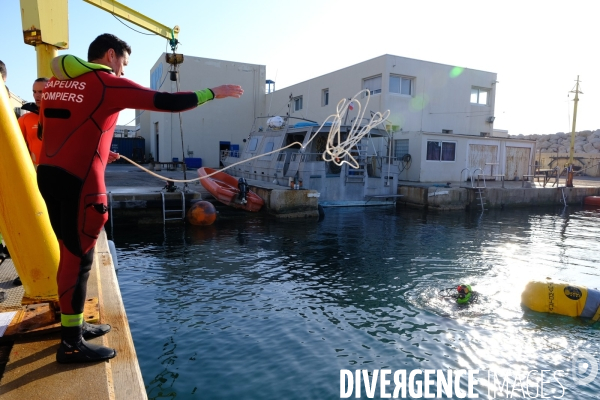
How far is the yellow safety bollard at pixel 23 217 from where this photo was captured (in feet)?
8.67

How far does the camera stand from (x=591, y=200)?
1869 cm

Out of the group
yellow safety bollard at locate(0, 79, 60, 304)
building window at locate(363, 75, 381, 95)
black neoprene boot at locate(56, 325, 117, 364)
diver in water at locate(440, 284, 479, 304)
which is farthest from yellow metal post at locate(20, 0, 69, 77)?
building window at locate(363, 75, 381, 95)

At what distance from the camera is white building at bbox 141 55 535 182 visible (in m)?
19.0

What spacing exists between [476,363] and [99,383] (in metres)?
3.46

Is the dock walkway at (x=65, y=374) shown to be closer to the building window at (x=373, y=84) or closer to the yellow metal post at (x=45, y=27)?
the yellow metal post at (x=45, y=27)

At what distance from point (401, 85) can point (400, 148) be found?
293 cm

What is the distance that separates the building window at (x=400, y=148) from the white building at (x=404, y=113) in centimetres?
5

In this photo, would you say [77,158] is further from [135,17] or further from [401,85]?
[401,85]

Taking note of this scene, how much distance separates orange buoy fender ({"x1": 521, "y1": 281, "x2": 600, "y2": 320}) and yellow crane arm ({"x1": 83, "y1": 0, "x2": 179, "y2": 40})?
30.2 ft

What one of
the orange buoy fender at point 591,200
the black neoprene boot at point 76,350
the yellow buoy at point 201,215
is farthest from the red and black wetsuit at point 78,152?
the orange buoy fender at point 591,200

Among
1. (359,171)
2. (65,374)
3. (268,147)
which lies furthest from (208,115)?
(65,374)

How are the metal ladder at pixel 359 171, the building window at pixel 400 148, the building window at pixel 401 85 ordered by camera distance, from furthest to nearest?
the building window at pixel 401 85 → the building window at pixel 400 148 → the metal ladder at pixel 359 171

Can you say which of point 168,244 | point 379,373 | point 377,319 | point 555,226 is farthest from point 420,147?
point 379,373

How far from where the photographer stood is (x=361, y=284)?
21.5 feet
